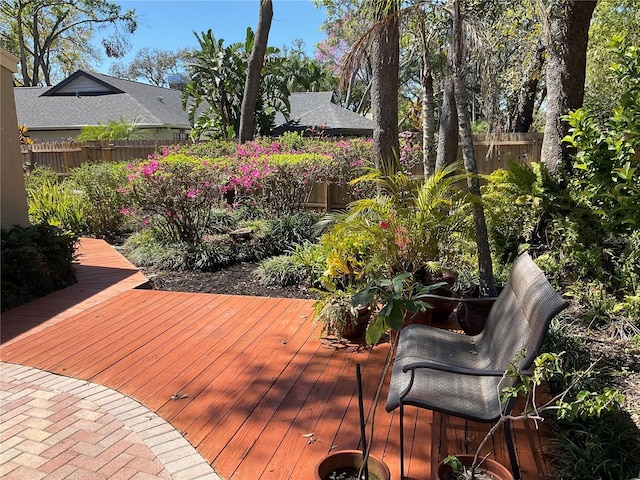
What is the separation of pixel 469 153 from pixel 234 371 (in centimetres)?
265

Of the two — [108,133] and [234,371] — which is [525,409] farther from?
[108,133]

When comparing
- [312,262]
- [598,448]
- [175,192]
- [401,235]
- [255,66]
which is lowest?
[598,448]

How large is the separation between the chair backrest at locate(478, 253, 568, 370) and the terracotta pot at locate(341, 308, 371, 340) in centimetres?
119

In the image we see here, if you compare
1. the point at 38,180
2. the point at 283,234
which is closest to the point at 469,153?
the point at 283,234

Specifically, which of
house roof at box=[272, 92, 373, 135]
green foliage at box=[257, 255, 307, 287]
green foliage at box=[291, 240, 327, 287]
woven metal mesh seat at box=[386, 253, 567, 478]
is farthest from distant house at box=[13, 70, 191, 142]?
woven metal mesh seat at box=[386, 253, 567, 478]

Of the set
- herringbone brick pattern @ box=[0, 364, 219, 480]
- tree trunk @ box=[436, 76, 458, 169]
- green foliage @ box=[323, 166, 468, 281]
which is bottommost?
herringbone brick pattern @ box=[0, 364, 219, 480]

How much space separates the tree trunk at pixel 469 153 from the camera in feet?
12.4

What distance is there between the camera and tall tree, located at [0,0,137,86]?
28.5 metres

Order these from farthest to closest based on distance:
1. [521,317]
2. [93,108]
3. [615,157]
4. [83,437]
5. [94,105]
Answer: [94,105]
[93,108]
[615,157]
[83,437]
[521,317]

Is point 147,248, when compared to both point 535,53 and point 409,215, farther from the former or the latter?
point 535,53

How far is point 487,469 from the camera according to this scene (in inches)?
82.8

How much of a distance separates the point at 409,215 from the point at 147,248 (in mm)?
4657

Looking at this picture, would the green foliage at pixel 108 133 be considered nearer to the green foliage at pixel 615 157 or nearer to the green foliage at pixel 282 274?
the green foliage at pixel 282 274

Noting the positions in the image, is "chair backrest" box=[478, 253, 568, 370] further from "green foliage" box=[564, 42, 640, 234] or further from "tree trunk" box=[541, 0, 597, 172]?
"tree trunk" box=[541, 0, 597, 172]
